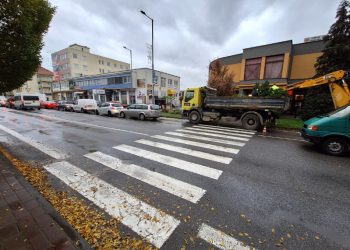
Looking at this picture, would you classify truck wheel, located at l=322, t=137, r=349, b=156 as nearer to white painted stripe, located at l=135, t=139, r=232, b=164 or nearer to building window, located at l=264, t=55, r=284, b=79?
white painted stripe, located at l=135, t=139, r=232, b=164

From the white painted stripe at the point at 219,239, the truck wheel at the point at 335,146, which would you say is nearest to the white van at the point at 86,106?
the white painted stripe at the point at 219,239

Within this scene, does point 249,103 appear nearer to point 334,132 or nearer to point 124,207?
point 334,132

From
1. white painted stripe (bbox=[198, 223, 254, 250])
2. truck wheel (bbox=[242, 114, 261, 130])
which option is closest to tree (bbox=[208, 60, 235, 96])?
truck wheel (bbox=[242, 114, 261, 130])

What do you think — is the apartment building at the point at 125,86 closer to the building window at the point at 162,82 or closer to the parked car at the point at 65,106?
the building window at the point at 162,82

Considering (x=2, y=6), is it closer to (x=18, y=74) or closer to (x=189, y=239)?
(x=18, y=74)

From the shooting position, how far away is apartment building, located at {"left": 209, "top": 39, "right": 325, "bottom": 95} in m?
17.9

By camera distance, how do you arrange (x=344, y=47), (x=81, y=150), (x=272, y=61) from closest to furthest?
(x=81, y=150), (x=344, y=47), (x=272, y=61)

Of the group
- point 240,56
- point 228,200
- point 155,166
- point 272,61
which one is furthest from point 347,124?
point 240,56

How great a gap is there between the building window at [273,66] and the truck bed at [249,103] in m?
10.6

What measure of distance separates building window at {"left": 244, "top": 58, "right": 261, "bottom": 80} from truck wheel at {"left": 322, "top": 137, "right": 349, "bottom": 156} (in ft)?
52.6

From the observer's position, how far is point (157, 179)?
4.24m

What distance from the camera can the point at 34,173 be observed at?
4406 mm

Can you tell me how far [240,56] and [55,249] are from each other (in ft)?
80.9

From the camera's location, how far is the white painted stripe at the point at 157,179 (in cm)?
364
